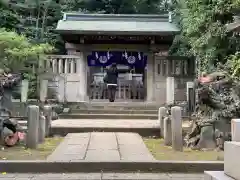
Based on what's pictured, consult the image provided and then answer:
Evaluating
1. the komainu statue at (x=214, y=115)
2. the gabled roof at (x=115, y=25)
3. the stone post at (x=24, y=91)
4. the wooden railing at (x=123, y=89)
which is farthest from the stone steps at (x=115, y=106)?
the komainu statue at (x=214, y=115)

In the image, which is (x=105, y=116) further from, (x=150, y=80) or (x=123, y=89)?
(x=123, y=89)

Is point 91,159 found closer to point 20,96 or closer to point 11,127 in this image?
point 11,127

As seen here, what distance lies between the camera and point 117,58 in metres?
20.8

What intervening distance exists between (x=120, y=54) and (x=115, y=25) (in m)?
1.52

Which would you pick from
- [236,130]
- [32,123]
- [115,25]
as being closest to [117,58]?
[115,25]

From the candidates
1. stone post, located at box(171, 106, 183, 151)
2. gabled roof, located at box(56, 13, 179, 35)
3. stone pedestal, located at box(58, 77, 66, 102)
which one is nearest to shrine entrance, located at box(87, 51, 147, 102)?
gabled roof, located at box(56, 13, 179, 35)

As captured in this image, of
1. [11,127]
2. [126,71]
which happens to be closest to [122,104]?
[126,71]

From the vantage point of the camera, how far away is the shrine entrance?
20.7m

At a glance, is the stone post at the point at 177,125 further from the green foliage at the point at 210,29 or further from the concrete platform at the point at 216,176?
the green foliage at the point at 210,29

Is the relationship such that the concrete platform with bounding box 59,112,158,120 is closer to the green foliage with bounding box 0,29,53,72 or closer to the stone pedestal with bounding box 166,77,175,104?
the stone pedestal with bounding box 166,77,175,104

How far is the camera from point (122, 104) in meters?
18.5

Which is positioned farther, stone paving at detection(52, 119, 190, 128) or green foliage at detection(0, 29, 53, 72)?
green foliage at detection(0, 29, 53, 72)

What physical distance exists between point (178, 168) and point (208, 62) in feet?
33.6

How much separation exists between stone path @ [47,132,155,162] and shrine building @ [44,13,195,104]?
8495 millimetres
